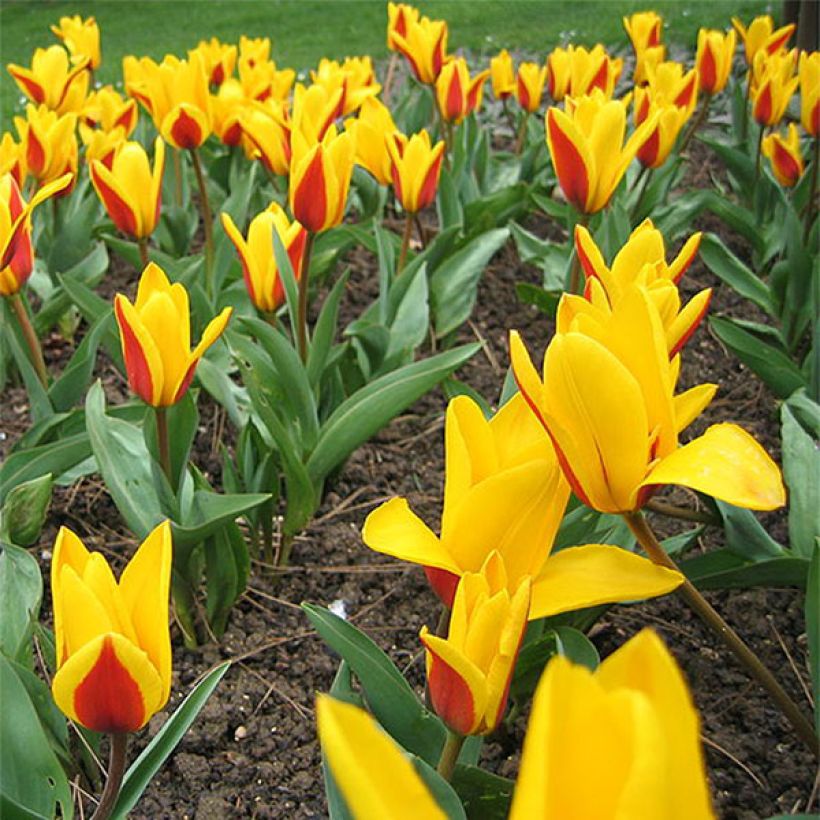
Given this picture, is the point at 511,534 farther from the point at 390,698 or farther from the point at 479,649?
the point at 390,698

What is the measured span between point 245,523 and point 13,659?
718 millimetres

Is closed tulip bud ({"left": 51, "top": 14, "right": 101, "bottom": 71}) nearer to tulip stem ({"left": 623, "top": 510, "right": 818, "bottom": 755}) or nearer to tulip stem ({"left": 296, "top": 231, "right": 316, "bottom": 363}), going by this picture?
tulip stem ({"left": 296, "top": 231, "right": 316, "bottom": 363})

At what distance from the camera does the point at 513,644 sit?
32.1 inches

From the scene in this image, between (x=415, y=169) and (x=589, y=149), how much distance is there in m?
0.44

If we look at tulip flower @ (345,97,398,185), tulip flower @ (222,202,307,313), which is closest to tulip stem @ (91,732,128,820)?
tulip flower @ (222,202,307,313)

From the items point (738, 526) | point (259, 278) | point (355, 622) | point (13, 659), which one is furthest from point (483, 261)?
point (13, 659)

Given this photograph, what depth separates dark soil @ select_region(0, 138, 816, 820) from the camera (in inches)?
56.5

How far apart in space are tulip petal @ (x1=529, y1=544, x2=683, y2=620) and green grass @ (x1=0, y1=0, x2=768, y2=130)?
5951mm

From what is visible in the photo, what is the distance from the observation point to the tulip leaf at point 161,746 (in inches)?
41.6

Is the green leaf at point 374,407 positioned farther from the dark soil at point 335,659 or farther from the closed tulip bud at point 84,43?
the closed tulip bud at point 84,43

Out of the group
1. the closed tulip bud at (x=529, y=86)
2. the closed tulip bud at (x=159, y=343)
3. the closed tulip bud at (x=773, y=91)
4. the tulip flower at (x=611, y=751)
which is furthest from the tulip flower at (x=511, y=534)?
the closed tulip bud at (x=529, y=86)

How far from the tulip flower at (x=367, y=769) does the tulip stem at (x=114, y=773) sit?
23.7 inches

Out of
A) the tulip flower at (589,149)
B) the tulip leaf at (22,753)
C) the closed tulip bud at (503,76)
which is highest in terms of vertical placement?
the tulip flower at (589,149)

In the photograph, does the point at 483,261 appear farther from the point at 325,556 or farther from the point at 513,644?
the point at 513,644
